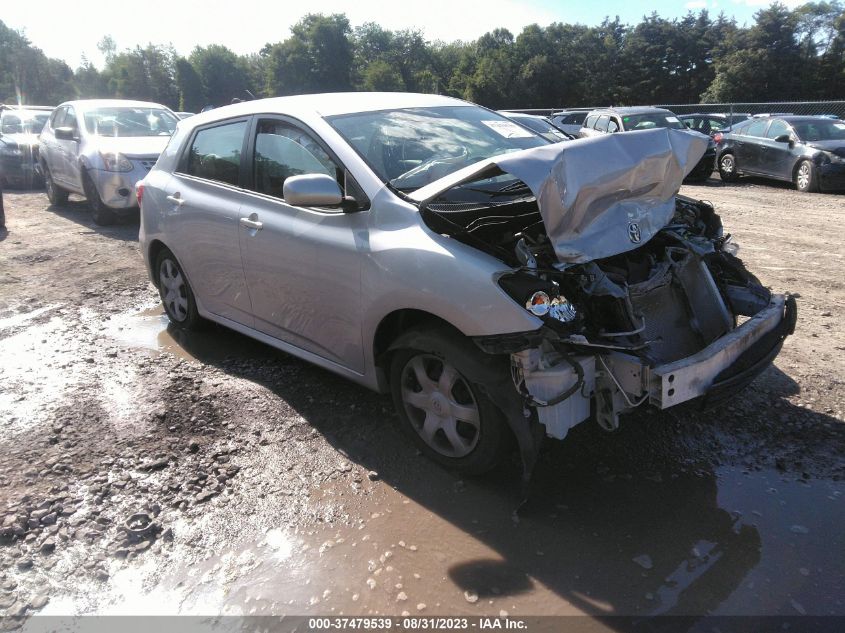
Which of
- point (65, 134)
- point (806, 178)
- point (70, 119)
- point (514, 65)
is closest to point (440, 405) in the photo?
point (65, 134)

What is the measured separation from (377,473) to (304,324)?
42.7 inches

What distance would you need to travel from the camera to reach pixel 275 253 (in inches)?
160

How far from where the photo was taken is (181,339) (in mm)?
5613

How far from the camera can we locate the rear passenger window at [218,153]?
4.56m

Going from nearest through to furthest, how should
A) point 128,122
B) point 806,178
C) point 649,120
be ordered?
1. point 128,122
2. point 806,178
3. point 649,120

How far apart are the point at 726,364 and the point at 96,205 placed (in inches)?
401

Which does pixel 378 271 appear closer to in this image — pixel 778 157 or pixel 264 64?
pixel 778 157

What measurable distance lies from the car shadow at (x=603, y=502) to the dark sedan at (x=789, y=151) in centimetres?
1042

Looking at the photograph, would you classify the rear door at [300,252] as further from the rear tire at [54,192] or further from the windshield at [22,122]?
the windshield at [22,122]

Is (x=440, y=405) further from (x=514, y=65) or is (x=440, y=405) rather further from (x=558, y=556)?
(x=514, y=65)

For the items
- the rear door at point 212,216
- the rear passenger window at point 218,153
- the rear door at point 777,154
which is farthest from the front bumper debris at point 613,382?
the rear door at point 777,154

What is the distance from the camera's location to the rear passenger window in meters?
4.56

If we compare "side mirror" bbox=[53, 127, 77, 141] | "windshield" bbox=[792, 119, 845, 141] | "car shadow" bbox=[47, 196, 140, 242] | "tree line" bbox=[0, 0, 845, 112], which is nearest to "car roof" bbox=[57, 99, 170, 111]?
"side mirror" bbox=[53, 127, 77, 141]

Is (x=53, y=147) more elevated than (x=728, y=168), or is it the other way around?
(x=53, y=147)
